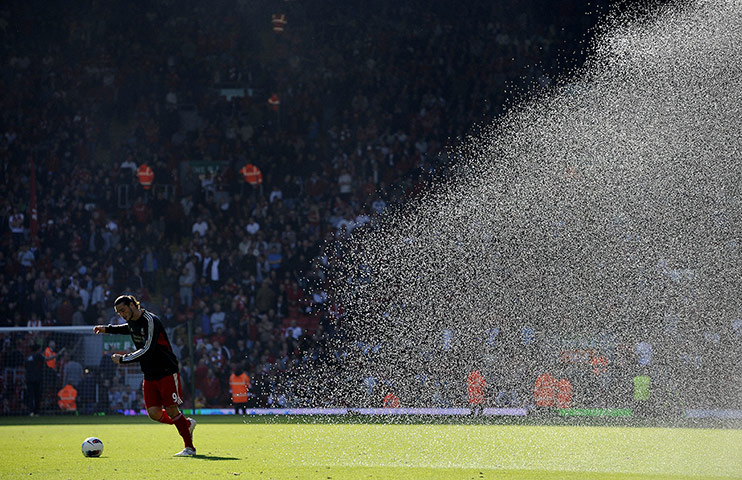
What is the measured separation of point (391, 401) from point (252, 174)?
11.6 m

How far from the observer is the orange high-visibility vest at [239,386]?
24344mm

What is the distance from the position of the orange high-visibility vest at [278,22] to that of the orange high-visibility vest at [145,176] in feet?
27.4

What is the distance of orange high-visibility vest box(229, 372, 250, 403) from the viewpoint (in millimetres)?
24344

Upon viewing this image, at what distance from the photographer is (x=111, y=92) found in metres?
35.6

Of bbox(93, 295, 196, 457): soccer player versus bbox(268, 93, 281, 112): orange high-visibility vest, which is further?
bbox(268, 93, 281, 112): orange high-visibility vest

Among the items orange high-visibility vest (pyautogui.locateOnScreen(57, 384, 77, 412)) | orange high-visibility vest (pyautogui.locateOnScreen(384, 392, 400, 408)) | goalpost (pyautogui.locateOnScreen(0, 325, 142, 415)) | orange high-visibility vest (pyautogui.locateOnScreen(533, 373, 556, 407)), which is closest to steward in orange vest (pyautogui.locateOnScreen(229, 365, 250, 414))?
goalpost (pyautogui.locateOnScreen(0, 325, 142, 415))

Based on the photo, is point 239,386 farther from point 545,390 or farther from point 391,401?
point 545,390

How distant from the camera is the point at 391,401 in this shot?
2298cm

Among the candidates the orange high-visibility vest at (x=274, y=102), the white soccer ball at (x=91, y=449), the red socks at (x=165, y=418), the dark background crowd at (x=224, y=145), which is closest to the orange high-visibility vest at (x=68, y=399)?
the dark background crowd at (x=224, y=145)

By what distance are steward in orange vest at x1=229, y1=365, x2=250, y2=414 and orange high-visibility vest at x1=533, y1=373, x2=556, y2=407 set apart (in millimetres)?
7252

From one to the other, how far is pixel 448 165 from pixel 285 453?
18.7m

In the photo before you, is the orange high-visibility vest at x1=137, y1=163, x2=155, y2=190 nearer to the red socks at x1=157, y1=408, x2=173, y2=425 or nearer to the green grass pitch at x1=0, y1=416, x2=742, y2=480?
the green grass pitch at x1=0, y1=416, x2=742, y2=480

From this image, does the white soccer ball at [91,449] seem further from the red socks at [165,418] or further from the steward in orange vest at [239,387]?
A: the steward in orange vest at [239,387]

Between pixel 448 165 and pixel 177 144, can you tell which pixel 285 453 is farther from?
pixel 177 144
